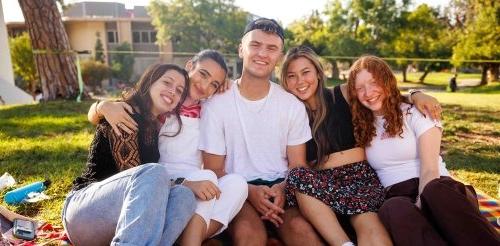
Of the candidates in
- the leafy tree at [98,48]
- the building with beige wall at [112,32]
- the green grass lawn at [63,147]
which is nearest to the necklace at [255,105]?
the green grass lawn at [63,147]

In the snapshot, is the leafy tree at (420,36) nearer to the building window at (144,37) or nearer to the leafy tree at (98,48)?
the building window at (144,37)

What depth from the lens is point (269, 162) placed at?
3.48 m

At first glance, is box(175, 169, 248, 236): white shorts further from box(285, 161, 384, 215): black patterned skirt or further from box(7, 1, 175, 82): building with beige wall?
box(7, 1, 175, 82): building with beige wall

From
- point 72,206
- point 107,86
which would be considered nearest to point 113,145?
point 72,206

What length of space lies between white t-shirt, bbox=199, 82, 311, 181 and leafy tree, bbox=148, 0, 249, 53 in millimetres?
36859

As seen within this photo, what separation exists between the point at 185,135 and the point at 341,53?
37.6 metres

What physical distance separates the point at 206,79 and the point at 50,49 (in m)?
8.56

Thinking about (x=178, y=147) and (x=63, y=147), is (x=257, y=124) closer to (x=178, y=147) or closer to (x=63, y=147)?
Answer: (x=178, y=147)

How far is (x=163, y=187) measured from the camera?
2615mm

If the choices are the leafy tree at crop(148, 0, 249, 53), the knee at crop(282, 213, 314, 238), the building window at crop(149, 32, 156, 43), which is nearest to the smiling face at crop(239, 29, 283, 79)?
the knee at crop(282, 213, 314, 238)

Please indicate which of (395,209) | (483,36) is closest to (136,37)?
(483,36)

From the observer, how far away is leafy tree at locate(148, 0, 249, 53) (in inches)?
1574

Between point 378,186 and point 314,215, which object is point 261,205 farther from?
point 378,186

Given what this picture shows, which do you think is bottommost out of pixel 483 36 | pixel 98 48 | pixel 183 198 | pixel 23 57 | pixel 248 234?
pixel 23 57
